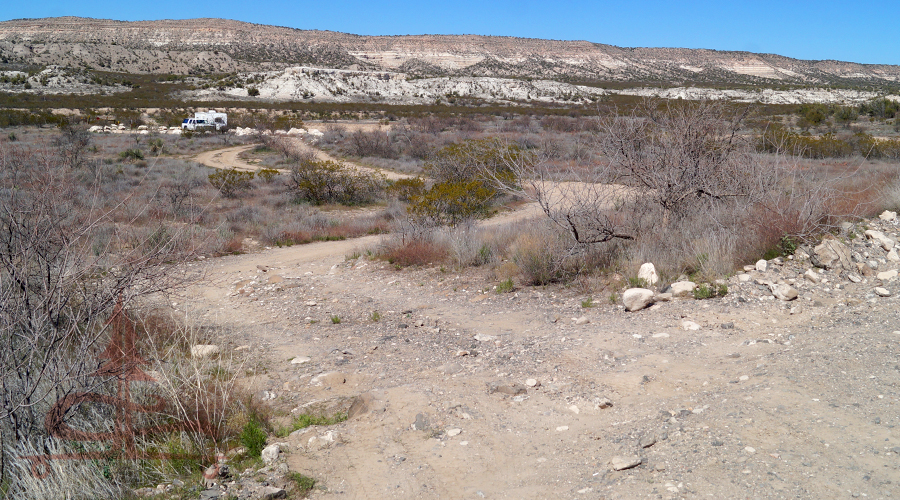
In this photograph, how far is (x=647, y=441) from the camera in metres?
3.58

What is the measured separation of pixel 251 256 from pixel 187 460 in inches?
321

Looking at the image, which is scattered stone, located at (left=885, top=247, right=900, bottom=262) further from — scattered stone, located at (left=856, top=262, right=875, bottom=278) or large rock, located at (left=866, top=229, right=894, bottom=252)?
scattered stone, located at (left=856, top=262, right=875, bottom=278)

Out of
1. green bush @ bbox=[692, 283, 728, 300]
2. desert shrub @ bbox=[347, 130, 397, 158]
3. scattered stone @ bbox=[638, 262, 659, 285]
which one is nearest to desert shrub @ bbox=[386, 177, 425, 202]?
desert shrub @ bbox=[347, 130, 397, 158]

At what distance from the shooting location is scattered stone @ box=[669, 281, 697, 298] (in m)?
6.27

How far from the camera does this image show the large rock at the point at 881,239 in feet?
21.6

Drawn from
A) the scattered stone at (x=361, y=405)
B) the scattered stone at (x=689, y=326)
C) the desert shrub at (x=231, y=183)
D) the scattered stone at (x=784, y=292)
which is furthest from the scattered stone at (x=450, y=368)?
the desert shrub at (x=231, y=183)

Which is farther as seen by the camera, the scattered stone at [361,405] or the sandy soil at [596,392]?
the scattered stone at [361,405]

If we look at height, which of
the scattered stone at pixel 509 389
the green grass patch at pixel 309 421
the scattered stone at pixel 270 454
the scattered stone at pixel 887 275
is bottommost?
the green grass patch at pixel 309 421

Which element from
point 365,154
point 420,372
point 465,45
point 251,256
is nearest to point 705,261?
point 420,372

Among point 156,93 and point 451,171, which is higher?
point 156,93

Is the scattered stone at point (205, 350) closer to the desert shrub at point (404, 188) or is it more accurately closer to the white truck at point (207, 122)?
the desert shrub at point (404, 188)

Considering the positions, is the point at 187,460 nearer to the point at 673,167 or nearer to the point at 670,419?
the point at 670,419

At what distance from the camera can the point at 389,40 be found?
102188 millimetres

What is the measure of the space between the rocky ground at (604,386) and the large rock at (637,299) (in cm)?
8
